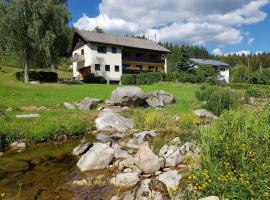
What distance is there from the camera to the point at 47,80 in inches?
1666

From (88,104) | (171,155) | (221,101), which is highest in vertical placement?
(221,101)

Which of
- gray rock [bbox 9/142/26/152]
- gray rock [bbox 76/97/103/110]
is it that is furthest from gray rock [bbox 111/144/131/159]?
gray rock [bbox 76/97/103/110]

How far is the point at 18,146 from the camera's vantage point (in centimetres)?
1386

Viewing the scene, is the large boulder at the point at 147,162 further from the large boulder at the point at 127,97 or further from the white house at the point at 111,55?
the white house at the point at 111,55

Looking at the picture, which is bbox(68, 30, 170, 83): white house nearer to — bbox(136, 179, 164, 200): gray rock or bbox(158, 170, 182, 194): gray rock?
bbox(158, 170, 182, 194): gray rock

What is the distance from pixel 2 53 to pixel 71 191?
3327cm

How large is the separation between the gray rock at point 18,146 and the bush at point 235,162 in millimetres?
9322

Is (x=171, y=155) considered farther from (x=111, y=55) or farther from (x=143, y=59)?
(x=143, y=59)

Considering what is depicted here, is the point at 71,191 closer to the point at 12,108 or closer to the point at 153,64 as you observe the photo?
the point at 12,108

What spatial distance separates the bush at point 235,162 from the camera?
5688 mm

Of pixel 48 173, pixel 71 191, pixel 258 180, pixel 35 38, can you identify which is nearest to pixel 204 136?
pixel 258 180

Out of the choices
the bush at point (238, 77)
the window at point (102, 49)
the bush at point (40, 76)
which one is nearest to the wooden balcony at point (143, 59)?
the window at point (102, 49)

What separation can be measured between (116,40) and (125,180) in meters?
47.9

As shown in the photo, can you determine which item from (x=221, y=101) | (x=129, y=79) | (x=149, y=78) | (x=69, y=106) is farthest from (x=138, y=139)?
(x=129, y=79)
